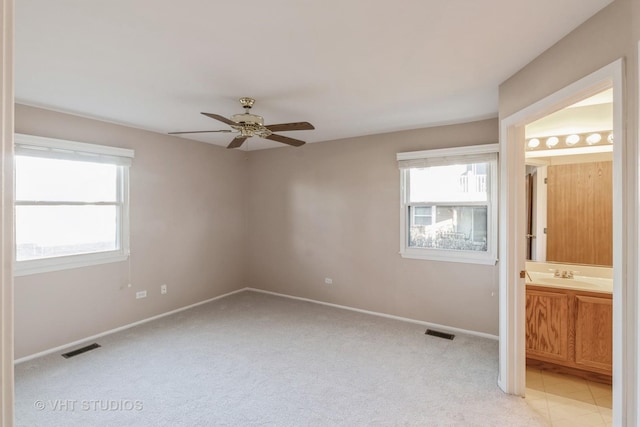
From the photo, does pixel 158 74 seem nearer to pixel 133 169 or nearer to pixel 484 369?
pixel 133 169

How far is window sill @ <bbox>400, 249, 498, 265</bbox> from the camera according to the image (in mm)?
3691

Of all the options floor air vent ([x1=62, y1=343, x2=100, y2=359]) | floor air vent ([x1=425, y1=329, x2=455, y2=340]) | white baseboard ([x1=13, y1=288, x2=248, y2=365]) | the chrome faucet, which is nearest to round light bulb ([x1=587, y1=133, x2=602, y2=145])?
the chrome faucet

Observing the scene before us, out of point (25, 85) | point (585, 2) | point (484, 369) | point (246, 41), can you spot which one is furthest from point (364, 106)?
point (25, 85)

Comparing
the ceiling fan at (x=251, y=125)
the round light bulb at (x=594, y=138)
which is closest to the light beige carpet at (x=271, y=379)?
the ceiling fan at (x=251, y=125)

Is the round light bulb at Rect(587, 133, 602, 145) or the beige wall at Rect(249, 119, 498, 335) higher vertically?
the round light bulb at Rect(587, 133, 602, 145)

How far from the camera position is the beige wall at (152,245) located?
3266mm

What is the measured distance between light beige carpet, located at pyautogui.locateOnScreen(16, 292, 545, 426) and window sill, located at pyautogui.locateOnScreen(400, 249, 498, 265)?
2.91 feet

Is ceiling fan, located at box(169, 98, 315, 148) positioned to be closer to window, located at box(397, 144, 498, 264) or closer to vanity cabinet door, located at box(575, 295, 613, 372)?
window, located at box(397, 144, 498, 264)

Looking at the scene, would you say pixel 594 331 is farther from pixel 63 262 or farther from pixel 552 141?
pixel 63 262

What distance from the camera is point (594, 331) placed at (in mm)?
2732

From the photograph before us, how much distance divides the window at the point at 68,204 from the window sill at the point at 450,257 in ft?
12.1

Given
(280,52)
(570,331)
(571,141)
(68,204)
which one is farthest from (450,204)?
(68,204)

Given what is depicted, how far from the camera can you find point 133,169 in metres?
4.00

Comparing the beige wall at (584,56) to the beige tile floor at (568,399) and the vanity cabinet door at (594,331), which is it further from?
the beige tile floor at (568,399)
